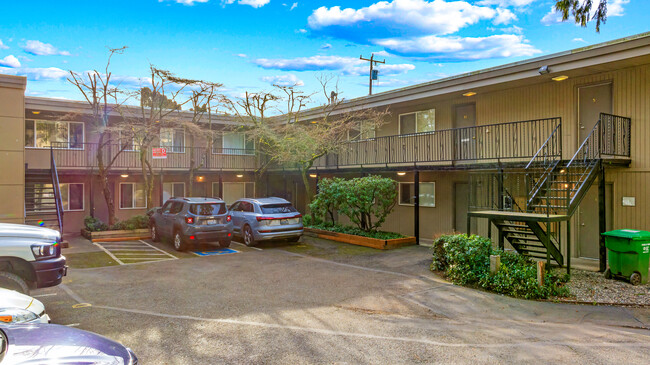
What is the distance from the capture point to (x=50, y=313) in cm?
680

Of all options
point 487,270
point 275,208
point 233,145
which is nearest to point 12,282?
point 275,208

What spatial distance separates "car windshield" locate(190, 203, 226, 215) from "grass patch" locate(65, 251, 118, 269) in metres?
2.67

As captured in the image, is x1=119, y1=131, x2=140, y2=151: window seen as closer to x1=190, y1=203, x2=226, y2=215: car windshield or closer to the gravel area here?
x1=190, y1=203, x2=226, y2=215: car windshield

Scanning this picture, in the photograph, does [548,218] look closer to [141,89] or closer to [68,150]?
[141,89]

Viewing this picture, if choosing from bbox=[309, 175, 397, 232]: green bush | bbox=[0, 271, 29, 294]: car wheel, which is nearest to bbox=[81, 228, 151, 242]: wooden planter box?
bbox=[309, 175, 397, 232]: green bush

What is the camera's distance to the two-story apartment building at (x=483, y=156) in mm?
10547

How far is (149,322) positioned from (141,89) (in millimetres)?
13316

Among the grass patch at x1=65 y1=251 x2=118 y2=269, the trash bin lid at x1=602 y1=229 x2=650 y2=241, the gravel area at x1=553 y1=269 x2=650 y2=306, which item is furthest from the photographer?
the grass patch at x1=65 y1=251 x2=118 y2=269

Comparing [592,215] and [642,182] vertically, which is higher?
[642,182]

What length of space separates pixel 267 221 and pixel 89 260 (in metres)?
5.29

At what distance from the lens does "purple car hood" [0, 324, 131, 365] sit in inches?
117

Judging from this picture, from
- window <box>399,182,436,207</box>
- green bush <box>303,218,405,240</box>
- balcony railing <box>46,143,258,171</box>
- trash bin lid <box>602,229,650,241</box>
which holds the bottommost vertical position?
green bush <box>303,218,405,240</box>

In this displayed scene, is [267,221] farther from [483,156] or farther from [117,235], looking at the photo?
[483,156]

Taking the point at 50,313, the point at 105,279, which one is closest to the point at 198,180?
the point at 105,279
